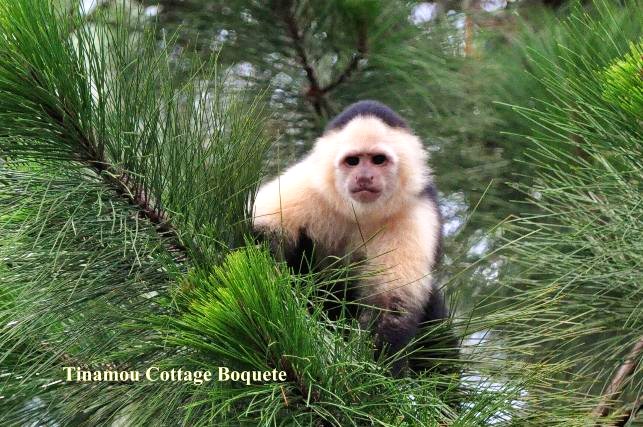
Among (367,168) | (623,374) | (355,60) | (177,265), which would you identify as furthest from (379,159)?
(177,265)

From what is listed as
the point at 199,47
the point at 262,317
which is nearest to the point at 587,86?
the point at 262,317

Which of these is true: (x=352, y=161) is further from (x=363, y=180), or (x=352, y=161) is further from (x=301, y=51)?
(x=301, y=51)

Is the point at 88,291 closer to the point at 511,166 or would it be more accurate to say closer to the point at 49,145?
the point at 49,145

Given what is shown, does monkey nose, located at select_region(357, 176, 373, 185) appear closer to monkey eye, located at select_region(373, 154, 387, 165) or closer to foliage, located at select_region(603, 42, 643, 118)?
monkey eye, located at select_region(373, 154, 387, 165)

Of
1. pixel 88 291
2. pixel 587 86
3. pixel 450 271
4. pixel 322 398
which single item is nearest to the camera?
pixel 322 398

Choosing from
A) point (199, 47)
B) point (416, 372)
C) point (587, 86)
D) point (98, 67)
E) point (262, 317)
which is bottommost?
point (416, 372)

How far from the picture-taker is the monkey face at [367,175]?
3.03m

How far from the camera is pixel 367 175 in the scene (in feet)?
10.00

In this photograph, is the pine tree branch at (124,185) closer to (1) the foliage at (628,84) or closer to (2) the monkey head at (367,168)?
(1) the foliage at (628,84)

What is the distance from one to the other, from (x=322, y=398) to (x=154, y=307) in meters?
0.41

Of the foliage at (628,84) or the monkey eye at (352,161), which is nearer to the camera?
the foliage at (628,84)

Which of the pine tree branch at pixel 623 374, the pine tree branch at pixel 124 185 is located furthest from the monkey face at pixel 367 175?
→ the pine tree branch at pixel 124 185

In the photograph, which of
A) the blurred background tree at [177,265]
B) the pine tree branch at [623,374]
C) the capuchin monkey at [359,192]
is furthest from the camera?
the capuchin monkey at [359,192]

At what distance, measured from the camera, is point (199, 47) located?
3506 millimetres
